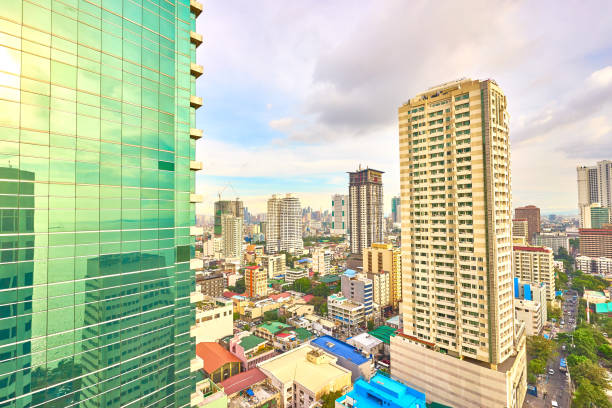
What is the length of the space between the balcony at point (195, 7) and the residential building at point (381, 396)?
38.1 meters

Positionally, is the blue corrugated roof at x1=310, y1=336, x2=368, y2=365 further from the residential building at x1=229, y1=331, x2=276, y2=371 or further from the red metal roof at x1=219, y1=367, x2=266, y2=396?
the red metal roof at x1=219, y1=367, x2=266, y2=396

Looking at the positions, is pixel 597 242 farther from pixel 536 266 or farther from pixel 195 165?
pixel 195 165

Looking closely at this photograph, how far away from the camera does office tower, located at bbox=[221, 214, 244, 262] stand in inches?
4931

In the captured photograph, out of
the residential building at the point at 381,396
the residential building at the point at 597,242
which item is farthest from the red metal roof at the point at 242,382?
the residential building at the point at 597,242

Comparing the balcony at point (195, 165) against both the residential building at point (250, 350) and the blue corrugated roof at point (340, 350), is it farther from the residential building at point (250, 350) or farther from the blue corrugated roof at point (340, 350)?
the blue corrugated roof at point (340, 350)

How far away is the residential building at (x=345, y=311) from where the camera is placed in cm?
6081

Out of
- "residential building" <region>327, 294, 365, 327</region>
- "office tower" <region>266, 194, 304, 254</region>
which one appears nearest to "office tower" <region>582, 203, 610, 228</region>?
"office tower" <region>266, 194, 304, 254</region>

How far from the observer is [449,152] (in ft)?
114

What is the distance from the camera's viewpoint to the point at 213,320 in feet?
169

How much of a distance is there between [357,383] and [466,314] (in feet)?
53.0

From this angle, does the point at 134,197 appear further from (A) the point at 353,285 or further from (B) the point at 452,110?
(A) the point at 353,285

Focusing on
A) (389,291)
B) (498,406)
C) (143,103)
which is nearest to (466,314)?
(498,406)

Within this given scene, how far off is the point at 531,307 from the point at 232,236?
357 ft

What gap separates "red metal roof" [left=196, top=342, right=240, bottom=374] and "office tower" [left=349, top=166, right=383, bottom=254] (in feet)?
255
